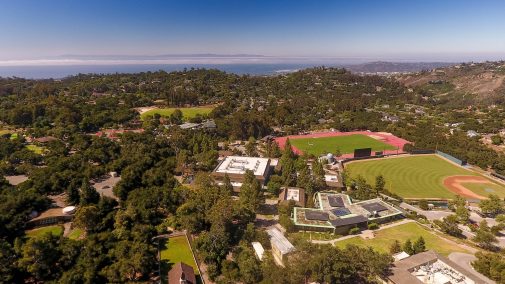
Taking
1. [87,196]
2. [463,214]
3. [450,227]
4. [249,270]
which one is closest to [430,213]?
[463,214]

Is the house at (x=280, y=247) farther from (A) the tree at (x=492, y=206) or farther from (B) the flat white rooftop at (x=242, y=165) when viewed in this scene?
(A) the tree at (x=492, y=206)

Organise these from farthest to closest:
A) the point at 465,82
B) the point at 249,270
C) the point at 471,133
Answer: the point at 465,82 < the point at 471,133 < the point at 249,270

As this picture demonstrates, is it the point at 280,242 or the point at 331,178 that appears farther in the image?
the point at 331,178

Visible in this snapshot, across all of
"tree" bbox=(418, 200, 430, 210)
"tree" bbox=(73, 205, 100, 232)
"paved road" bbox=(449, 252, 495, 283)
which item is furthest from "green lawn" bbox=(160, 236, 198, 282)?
"tree" bbox=(418, 200, 430, 210)

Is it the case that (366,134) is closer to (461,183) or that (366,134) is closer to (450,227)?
(461,183)

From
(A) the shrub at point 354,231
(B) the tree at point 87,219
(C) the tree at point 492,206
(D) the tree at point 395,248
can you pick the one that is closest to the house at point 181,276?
(B) the tree at point 87,219
